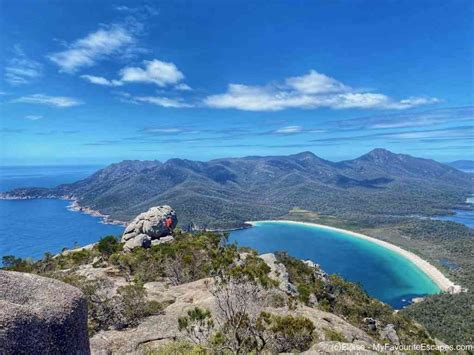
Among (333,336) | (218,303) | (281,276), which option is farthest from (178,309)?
(281,276)

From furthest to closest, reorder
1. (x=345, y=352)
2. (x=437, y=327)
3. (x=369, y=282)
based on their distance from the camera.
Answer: (x=369, y=282)
(x=437, y=327)
(x=345, y=352)

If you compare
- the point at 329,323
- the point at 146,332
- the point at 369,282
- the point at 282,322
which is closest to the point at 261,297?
the point at 282,322

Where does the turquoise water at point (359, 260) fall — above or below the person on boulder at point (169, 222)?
below

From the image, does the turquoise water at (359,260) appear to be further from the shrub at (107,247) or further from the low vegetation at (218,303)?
the shrub at (107,247)

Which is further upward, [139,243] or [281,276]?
[139,243]

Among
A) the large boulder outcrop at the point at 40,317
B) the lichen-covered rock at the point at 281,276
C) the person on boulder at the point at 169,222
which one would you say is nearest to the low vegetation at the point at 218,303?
the lichen-covered rock at the point at 281,276

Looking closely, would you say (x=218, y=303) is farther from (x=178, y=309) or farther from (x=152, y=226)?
(x=152, y=226)

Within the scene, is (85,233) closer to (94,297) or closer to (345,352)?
(94,297)
